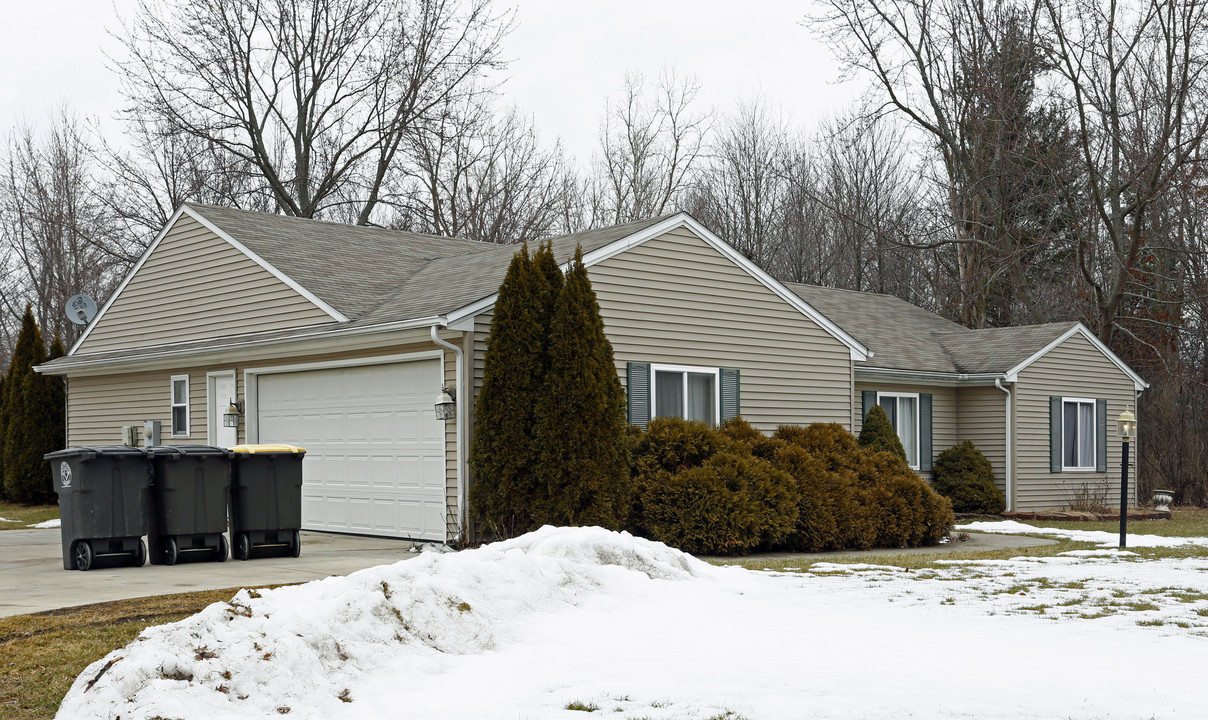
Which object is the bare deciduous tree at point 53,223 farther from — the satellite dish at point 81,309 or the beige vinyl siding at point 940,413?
the beige vinyl siding at point 940,413

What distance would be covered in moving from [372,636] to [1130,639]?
451 centimetres

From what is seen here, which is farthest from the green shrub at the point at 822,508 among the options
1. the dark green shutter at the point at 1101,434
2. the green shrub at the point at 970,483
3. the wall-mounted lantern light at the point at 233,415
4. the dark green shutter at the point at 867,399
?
the dark green shutter at the point at 1101,434

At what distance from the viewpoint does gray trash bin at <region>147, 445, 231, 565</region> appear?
11.4 metres

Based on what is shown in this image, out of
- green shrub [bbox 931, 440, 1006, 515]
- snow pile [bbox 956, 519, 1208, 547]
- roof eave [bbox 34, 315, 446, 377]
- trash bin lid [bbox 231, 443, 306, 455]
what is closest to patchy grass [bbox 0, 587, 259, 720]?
trash bin lid [bbox 231, 443, 306, 455]

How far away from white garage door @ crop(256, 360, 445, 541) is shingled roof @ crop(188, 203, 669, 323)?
35.3 inches

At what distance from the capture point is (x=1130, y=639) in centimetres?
702

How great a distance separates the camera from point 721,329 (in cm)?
1598

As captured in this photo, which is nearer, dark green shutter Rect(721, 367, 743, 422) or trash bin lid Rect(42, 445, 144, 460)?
trash bin lid Rect(42, 445, 144, 460)

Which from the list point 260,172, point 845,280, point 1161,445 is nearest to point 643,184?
point 845,280

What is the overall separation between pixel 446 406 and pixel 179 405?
6.34 m

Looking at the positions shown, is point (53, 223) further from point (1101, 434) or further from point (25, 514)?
point (1101, 434)

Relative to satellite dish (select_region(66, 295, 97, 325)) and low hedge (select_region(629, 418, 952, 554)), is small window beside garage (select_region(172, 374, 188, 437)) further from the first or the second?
low hedge (select_region(629, 418, 952, 554))

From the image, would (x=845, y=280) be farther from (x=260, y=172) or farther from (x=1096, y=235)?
(x=260, y=172)

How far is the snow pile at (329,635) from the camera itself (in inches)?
204
